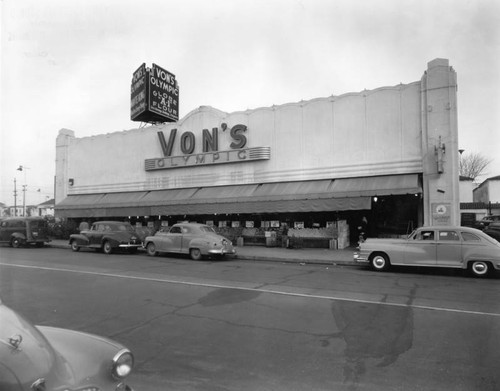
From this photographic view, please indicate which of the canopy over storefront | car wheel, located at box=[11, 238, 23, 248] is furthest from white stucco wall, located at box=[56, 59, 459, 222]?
car wheel, located at box=[11, 238, 23, 248]

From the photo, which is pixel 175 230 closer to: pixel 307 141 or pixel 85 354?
pixel 307 141

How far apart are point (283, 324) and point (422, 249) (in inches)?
305

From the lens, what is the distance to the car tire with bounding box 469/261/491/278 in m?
11.2

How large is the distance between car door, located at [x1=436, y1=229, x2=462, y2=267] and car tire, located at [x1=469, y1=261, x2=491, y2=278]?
1.17 ft

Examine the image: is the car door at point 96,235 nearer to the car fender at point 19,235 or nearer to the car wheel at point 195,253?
the car fender at point 19,235

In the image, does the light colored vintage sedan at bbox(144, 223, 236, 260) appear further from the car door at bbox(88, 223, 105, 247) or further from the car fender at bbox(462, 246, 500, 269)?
the car fender at bbox(462, 246, 500, 269)

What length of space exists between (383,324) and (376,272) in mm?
6628

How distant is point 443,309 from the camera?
709 centimetres

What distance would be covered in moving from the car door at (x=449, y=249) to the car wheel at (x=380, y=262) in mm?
1525

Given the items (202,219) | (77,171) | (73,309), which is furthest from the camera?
(77,171)

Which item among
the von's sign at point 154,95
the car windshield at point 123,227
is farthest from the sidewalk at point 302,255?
the von's sign at point 154,95

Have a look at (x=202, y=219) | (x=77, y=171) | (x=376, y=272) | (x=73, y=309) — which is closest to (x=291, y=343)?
(x=73, y=309)

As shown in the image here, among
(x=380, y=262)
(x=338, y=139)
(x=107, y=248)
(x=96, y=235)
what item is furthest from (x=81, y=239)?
(x=380, y=262)

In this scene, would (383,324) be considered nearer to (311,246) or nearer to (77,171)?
(311,246)
